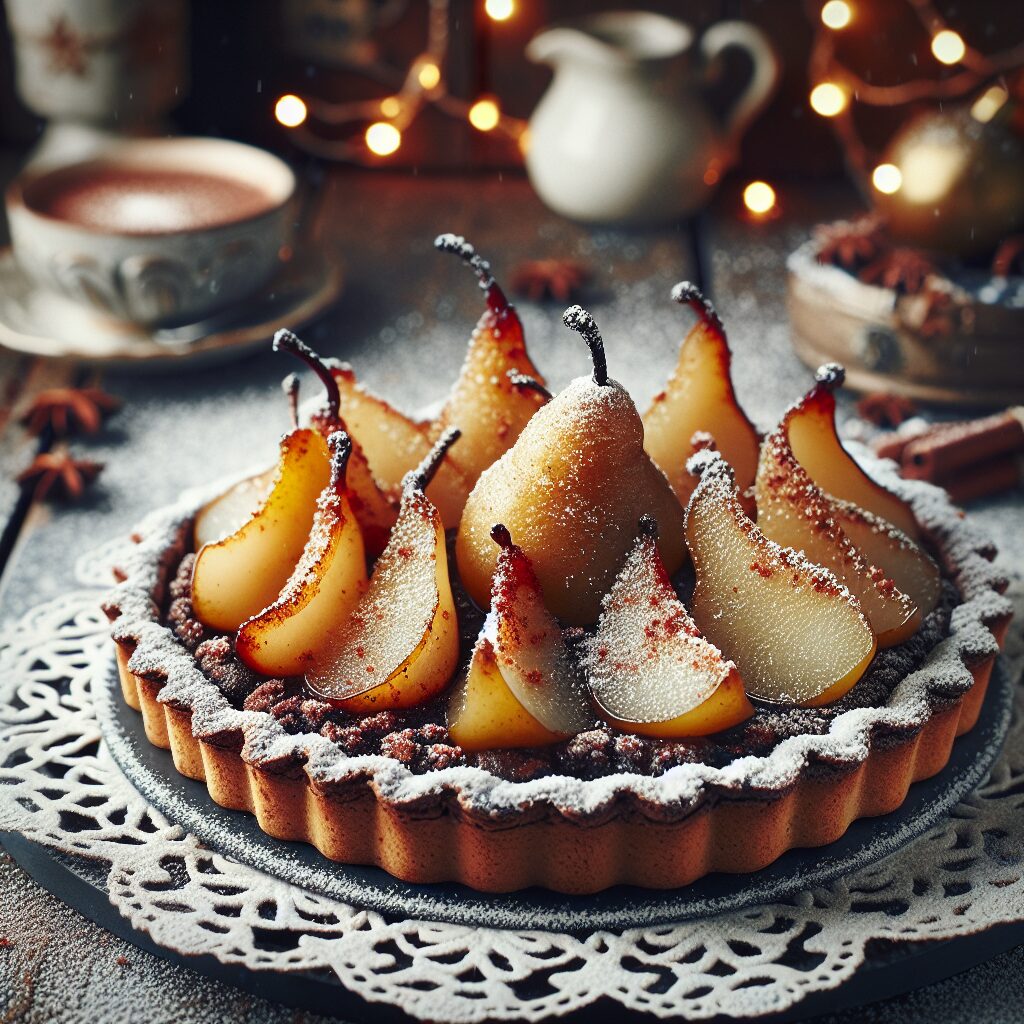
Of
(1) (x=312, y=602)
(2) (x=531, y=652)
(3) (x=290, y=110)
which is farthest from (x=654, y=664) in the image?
(3) (x=290, y=110)

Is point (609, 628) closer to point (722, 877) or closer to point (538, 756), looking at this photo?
point (538, 756)

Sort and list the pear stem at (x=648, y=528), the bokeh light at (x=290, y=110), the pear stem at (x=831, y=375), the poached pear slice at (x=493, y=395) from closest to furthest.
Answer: the pear stem at (x=648, y=528), the pear stem at (x=831, y=375), the poached pear slice at (x=493, y=395), the bokeh light at (x=290, y=110)

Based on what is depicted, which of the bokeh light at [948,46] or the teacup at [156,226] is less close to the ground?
the bokeh light at [948,46]

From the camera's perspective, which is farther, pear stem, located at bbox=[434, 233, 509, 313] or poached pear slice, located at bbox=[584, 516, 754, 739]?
pear stem, located at bbox=[434, 233, 509, 313]

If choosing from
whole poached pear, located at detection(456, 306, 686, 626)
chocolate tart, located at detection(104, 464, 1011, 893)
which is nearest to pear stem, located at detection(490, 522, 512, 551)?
whole poached pear, located at detection(456, 306, 686, 626)

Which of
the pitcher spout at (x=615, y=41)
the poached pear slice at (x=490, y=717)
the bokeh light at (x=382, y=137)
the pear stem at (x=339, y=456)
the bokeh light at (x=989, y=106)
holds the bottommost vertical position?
the bokeh light at (x=382, y=137)

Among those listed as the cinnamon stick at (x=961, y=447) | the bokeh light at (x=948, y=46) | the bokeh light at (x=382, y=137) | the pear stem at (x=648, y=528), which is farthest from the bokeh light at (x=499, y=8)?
the pear stem at (x=648, y=528)

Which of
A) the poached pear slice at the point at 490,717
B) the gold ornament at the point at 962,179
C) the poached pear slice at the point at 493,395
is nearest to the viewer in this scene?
the poached pear slice at the point at 490,717

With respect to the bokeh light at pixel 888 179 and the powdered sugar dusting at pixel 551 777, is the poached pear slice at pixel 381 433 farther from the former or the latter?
the bokeh light at pixel 888 179

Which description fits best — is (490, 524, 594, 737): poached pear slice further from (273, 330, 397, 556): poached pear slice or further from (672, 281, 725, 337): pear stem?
(672, 281, 725, 337): pear stem

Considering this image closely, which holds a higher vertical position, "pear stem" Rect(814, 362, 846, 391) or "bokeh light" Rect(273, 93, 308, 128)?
"pear stem" Rect(814, 362, 846, 391)
